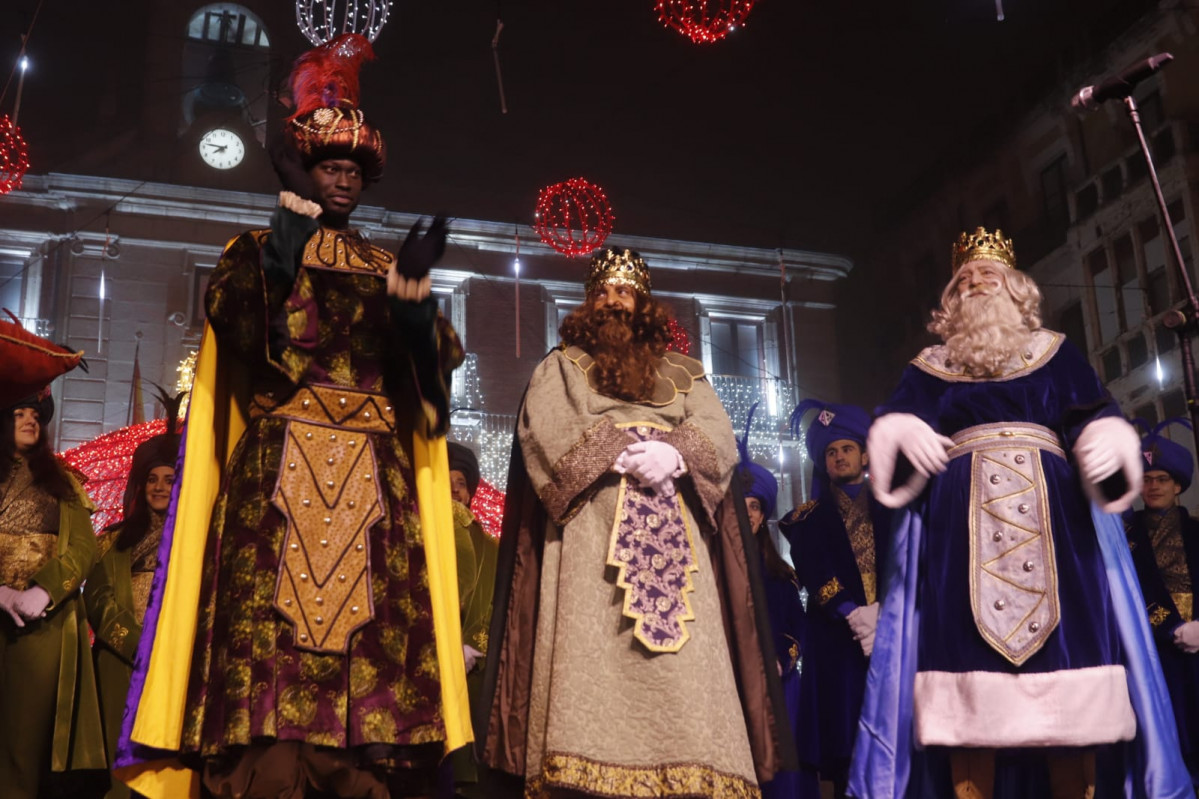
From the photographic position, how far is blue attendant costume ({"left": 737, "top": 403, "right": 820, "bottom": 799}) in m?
5.48

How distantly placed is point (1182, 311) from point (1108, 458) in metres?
0.88

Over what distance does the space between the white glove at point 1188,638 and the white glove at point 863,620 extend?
1.49 meters

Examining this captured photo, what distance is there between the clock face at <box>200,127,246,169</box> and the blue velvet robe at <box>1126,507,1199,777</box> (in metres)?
13.1

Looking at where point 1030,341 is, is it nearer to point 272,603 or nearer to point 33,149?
point 272,603

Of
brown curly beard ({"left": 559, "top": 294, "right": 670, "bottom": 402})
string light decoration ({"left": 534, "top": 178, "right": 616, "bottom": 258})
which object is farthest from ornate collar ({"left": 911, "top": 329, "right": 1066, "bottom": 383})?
string light decoration ({"left": 534, "top": 178, "right": 616, "bottom": 258})

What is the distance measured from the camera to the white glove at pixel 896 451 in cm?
385

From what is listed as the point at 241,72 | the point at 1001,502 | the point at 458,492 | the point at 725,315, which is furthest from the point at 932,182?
the point at 241,72

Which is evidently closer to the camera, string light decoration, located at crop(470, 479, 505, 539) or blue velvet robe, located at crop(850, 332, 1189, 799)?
blue velvet robe, located at crop(850, 332, 1189, 799)

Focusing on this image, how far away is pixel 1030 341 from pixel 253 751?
2720 millimetres

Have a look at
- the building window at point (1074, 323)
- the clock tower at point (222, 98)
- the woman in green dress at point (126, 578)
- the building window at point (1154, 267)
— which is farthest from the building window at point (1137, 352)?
the clock tower at point (222, 98)

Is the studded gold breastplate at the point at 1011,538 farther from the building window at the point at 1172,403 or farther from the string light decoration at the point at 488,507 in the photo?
the building window at the point at 1172,403

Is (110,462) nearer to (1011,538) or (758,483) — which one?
(758,483)

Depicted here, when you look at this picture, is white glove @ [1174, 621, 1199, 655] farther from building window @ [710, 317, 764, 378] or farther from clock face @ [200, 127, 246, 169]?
clock face @ [200, 127, 246, 169]

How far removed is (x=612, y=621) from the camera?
11.5 ft
